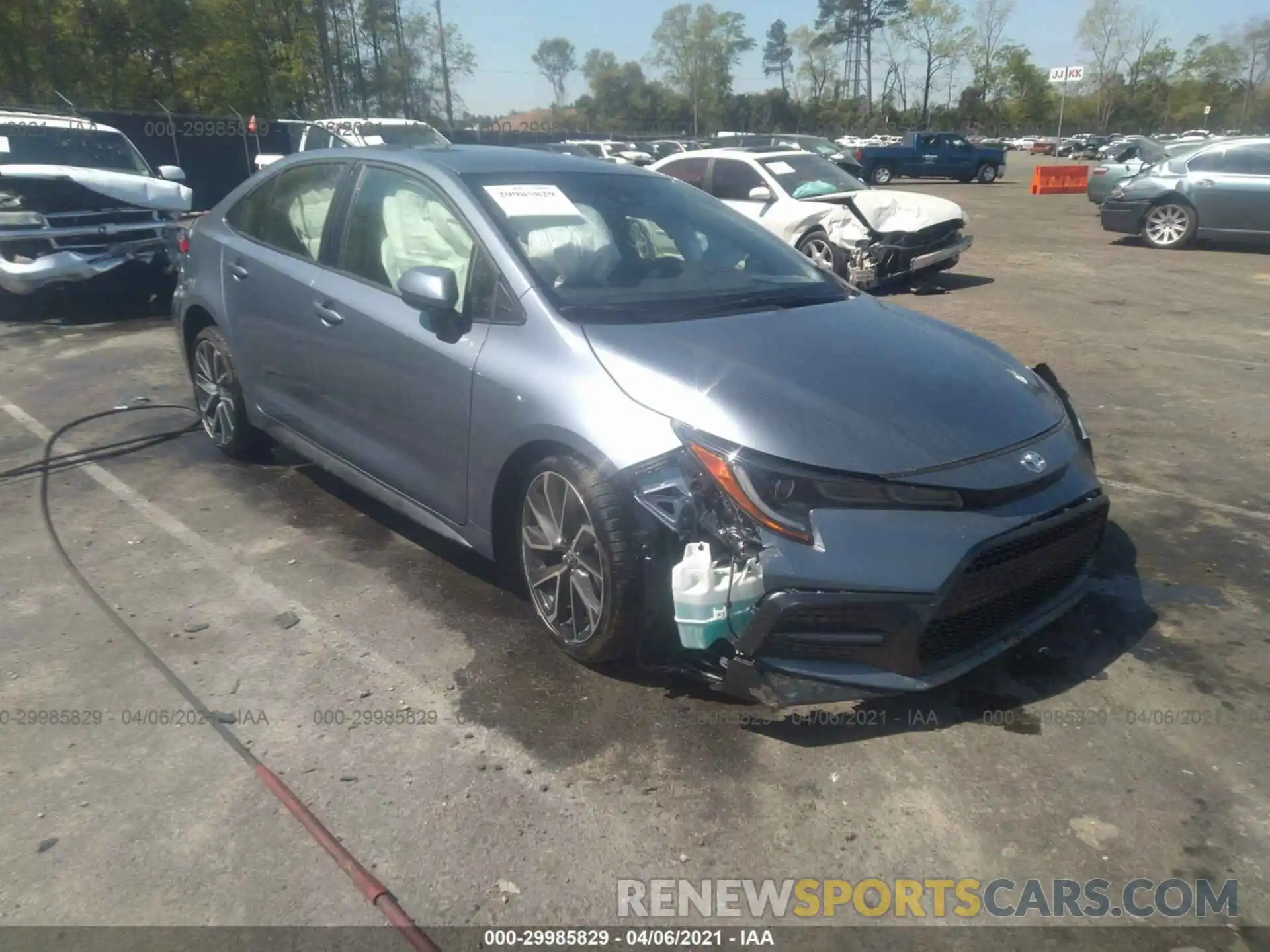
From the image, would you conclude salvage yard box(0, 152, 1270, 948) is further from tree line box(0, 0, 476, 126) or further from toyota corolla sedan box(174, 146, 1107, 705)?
tree line box(0, 0, 476, 126)

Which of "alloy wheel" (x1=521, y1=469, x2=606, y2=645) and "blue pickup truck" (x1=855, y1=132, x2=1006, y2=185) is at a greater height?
"blue pickup truck" (x1=855, y1=132, x2=1006, y2=185)

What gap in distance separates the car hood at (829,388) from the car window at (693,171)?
8.56 meters

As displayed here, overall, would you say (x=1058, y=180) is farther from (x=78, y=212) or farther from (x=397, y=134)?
(x=78, y=212)

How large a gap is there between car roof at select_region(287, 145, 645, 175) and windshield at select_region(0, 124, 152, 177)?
7.51m

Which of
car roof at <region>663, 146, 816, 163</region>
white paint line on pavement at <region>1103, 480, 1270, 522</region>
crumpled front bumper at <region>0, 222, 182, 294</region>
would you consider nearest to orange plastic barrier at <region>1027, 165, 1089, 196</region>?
car roof at <region>663, 146, 816, 163</region>

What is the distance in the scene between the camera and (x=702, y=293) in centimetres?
373

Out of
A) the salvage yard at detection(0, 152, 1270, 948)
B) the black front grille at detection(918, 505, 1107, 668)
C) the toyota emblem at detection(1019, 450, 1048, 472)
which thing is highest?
the toyota emblem at detection(1019, 450, 1048, 472)

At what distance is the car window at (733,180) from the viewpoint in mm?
11414

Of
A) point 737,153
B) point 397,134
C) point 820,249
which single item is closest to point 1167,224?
point 820,249

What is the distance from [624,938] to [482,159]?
10.2 feet

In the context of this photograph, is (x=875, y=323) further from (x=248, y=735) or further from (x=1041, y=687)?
(x=248, y=735)

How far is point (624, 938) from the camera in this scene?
230 cm

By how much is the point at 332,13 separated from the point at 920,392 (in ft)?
132

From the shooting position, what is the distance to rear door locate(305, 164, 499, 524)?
3.58m
